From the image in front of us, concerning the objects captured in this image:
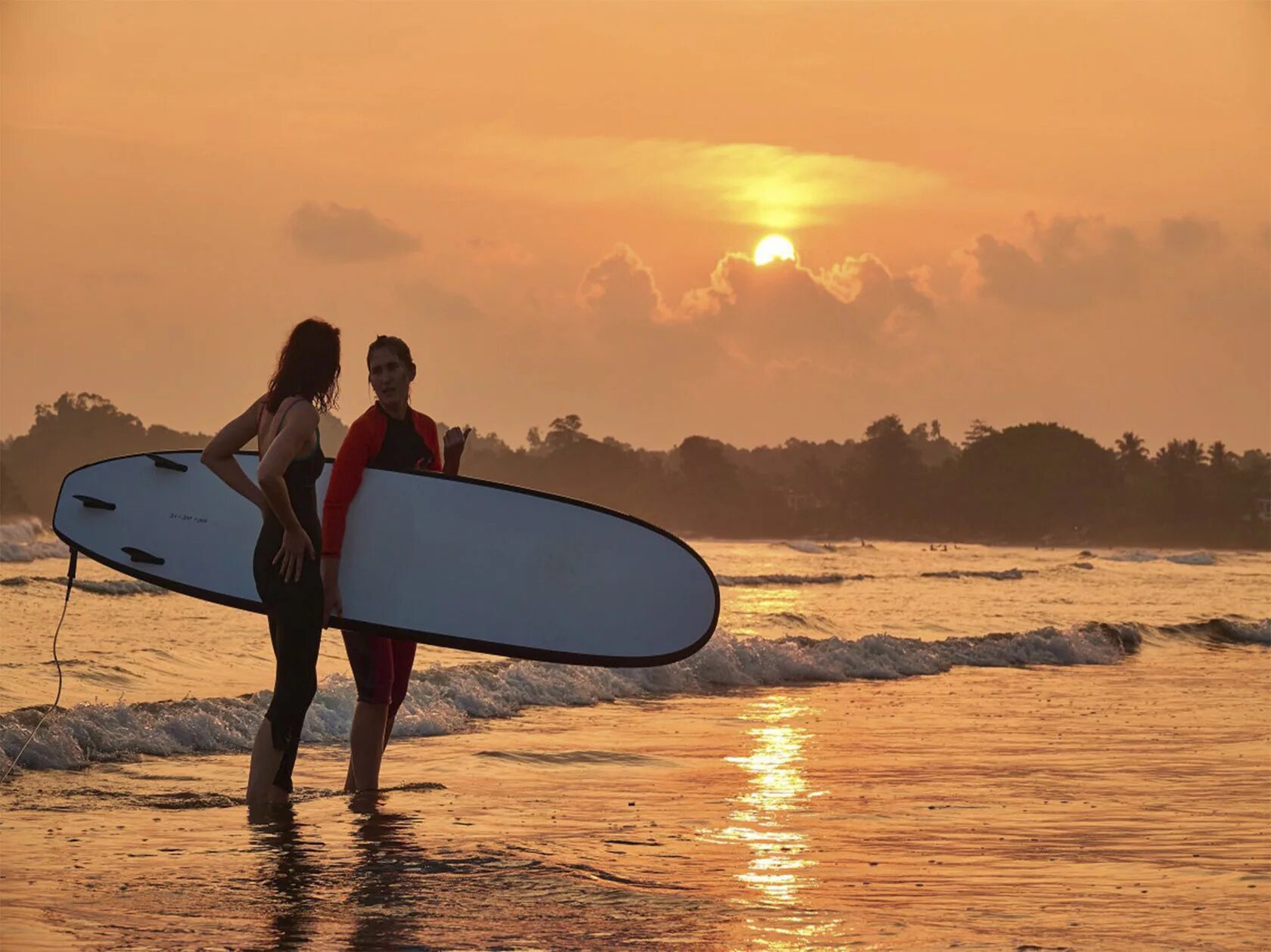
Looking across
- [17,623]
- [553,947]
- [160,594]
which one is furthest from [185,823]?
[160,594]

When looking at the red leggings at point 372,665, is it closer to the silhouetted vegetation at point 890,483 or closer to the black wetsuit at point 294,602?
the black wetsuit at point 294,602

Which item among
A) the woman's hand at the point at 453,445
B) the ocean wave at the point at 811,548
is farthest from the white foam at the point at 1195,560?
the woman's hand at the point at 453,445

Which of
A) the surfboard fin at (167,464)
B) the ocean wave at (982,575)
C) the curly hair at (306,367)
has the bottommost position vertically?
the ocean wave at (982,575)

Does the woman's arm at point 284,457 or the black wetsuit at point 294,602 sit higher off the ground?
the woman's arm at point 284,457

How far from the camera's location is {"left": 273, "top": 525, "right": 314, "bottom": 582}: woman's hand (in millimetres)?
4941

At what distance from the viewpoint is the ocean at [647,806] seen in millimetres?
3885

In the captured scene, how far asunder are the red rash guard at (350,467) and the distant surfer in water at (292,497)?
122mm

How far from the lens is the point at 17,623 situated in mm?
13875

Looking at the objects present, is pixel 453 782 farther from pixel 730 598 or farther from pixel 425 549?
pixel 730 598

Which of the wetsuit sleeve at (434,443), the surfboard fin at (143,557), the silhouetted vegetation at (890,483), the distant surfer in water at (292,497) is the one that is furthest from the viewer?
the silhouetted vegetation at (890,483)

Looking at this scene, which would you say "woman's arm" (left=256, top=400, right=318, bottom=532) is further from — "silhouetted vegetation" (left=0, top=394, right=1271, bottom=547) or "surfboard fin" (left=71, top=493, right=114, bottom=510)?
"silhouetted vegetation" (left=0, top=394, right=1271, bottom=547)

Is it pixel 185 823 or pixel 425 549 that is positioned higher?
pixel 425 549

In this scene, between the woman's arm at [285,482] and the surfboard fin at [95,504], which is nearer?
the woman's arm at [285,482]

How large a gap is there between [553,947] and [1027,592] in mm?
26380
